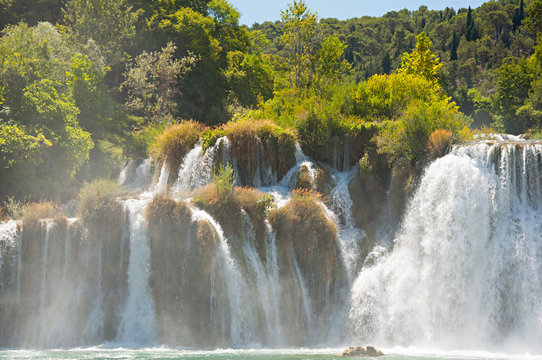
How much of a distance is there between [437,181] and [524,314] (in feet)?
18.1

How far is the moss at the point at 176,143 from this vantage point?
953 inches

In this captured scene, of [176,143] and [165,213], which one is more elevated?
[176,143]

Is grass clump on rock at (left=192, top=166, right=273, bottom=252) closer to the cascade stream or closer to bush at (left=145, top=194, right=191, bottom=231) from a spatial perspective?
the cascade stream

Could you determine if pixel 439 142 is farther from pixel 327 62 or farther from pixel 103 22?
pixel 103 22

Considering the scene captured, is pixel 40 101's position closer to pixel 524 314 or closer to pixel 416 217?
pixel 416 217

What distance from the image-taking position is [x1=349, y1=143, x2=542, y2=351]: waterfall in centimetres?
1750

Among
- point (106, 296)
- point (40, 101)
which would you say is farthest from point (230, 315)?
point (40, 101)

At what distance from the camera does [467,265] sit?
18547 millimetres

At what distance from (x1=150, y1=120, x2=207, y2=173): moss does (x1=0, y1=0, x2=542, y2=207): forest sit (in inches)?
2.5

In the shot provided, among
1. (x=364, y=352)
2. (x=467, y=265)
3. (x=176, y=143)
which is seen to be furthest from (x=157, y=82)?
(x=364, y=352)

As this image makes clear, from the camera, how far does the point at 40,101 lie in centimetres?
2400

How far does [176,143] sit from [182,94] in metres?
18.2

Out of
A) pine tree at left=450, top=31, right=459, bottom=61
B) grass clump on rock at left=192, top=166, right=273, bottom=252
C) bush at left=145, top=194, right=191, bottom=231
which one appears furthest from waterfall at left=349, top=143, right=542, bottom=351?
pine tree at left=450, top=31, right=459, bottom=61

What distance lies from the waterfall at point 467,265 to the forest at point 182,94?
2188 mm
